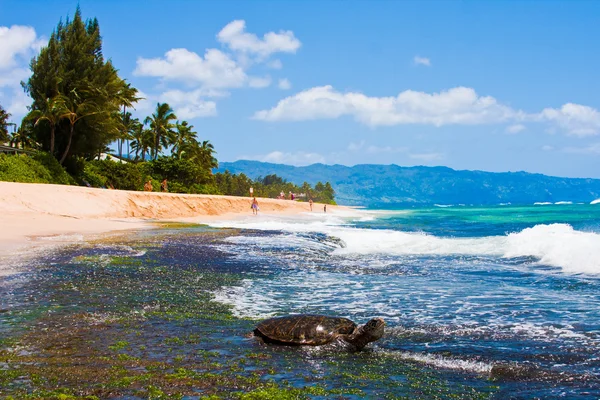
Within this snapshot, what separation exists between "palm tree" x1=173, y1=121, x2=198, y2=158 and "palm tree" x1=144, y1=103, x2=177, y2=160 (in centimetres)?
81

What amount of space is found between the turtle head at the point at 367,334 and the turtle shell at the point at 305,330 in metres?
0.17

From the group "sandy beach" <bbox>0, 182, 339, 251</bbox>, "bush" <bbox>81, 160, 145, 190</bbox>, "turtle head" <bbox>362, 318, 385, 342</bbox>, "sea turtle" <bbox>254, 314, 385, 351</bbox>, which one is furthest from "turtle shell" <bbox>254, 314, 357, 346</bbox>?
"bush" <bbox>81, 160, 145, 190</bbox>

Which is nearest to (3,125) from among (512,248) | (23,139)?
(23,139)

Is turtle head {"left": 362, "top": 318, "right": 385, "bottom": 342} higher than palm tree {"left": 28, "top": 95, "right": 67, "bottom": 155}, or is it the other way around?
palm tree {"left": 28, "top": 95, "right": 67, "bottom": 155}

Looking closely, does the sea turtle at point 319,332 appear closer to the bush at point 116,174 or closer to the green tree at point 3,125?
the bush at point 116,174

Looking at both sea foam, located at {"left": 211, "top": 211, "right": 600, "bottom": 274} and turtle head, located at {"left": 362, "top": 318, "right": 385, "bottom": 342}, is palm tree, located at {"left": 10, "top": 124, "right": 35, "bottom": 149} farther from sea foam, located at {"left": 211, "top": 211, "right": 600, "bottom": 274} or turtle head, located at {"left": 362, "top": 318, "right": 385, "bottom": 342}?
turtle head, located at {"left": 362, "top": 318, "right": 385, "bottom": 342}

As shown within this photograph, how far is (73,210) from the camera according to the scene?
24781 mm

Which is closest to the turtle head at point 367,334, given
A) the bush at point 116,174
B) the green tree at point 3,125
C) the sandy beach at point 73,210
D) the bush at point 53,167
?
the sandy beach at point 73,210

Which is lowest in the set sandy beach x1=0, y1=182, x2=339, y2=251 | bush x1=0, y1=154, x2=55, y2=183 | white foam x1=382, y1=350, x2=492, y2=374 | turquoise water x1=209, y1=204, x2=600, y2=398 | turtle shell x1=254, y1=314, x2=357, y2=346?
white foam x1=382, y1=350, x2=492, y2=374

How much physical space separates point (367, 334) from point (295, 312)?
200 centimetres

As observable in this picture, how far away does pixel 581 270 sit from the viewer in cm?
1265

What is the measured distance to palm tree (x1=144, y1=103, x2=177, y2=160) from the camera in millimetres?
63594

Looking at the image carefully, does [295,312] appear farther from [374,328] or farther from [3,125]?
[3,125]

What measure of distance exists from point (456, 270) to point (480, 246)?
743 centimetres
